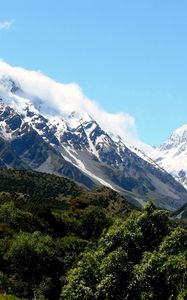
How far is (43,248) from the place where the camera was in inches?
4469

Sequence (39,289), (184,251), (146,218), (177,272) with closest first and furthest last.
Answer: (177,272) < (184,251) < (146,218) < (39,289)

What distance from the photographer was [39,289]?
328ft

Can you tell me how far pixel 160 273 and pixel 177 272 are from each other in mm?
1825

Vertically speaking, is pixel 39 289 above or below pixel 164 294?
below

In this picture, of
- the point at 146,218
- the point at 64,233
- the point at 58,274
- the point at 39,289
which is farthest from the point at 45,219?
the point at 146,218

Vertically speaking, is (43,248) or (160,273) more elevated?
(160,273)

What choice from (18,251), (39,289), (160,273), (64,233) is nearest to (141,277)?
(160,273)

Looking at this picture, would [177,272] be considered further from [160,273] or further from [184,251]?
[184,251]

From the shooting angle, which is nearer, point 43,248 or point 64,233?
point 43,248

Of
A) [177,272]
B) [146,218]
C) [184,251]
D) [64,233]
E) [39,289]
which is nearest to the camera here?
[177,272]

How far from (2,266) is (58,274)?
10958mm

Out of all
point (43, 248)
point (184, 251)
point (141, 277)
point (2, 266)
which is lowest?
point (2, 266)

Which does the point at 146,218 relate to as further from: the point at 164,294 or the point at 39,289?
the point at 39,289

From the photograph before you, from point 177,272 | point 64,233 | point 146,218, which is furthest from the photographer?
point 64,233
